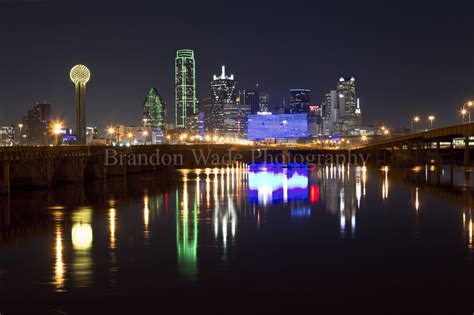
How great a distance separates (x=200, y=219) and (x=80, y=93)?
87.5 meters

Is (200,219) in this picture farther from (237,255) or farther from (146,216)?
(237,255)

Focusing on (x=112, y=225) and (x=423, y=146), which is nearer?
(x=112, y=225)

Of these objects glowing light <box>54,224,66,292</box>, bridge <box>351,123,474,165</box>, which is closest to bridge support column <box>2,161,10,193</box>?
glowing light <box>54,224,66,292</box>

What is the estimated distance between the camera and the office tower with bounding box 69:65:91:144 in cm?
10656

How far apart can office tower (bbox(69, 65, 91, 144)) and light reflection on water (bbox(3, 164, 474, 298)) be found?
5211cm

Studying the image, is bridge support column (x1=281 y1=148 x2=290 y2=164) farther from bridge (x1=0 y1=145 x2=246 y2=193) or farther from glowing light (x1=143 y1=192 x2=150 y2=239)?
glowing light (x1=143 y1=192 x2=150 y2=239)

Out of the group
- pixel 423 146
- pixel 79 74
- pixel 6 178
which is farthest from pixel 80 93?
pixel 6 178

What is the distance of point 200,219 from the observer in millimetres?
36719

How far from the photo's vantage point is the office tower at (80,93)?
107m

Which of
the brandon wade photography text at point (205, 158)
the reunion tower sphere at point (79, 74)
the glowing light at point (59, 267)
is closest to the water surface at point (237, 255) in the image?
the glowing light at point (59, 267)

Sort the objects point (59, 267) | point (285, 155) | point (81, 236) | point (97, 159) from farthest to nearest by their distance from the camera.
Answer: point (285, 155), point (97, 159), point (81, 236), point (59, 267)

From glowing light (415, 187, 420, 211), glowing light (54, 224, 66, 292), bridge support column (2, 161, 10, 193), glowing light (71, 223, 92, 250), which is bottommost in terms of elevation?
glowing light (54, 224, 66, 292)

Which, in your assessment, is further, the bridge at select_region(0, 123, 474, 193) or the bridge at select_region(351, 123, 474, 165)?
the bridge at select_region(351, 123, 474, 165)

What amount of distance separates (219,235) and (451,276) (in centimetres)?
1219
